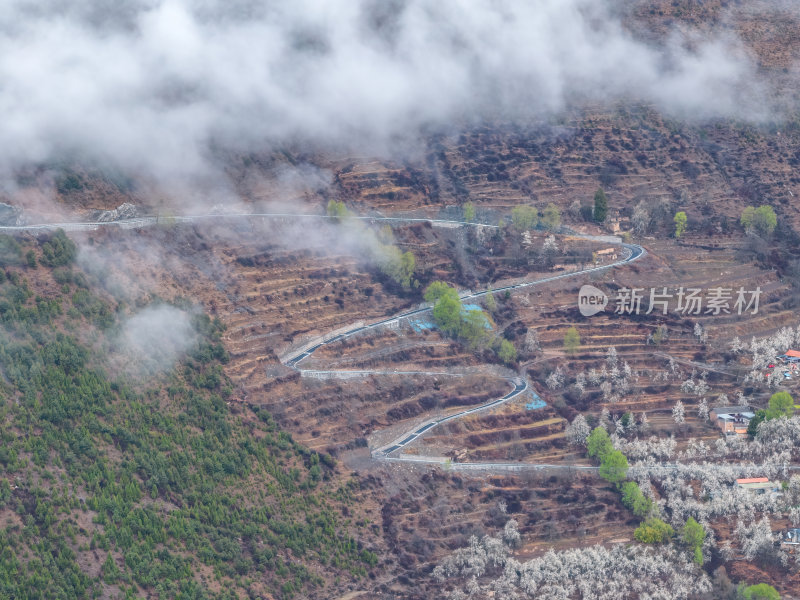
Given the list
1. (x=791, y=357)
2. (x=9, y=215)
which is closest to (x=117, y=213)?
(x=9, y=215)

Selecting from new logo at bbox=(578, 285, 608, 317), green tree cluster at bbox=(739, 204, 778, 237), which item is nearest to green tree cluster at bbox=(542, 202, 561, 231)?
new logo at bbox=(578, 285, 608, 317)

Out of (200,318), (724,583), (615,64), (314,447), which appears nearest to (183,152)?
(200,318)

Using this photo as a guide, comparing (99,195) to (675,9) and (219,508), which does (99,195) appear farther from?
(675,9)

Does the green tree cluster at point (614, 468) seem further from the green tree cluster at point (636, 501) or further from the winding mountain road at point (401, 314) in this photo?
the winding mountain road at point (401, 314)

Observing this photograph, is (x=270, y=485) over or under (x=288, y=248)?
under

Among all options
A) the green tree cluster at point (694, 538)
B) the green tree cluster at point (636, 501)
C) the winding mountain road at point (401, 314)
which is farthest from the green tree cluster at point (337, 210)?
the green tree cluster at point (694, 538)

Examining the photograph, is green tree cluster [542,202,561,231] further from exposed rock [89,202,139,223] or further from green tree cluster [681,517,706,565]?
exposed rock [89,202,139,223]
